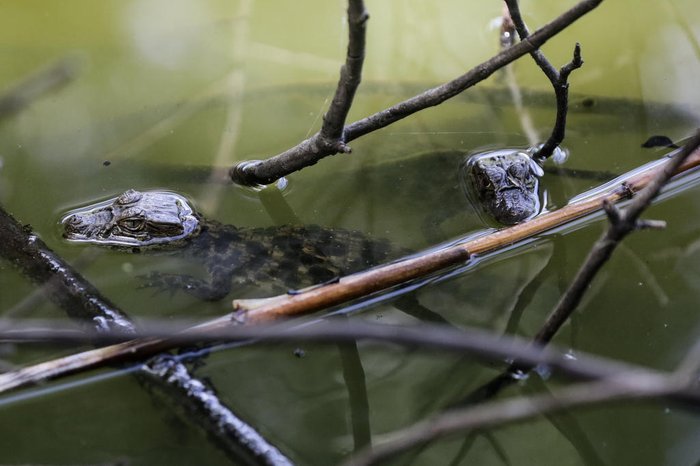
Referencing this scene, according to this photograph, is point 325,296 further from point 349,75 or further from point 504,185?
point 504,185

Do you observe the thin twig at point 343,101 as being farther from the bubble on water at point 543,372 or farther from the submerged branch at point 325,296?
the bubble on water at point 543,372

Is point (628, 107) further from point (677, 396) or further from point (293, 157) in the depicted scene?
point (677, 396)

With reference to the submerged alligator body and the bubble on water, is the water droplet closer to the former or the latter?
the bubble on water

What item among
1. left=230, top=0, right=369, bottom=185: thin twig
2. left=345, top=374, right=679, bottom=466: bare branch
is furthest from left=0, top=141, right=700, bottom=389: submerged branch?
left=345, top=374, right=679, bottom=466: bare branch

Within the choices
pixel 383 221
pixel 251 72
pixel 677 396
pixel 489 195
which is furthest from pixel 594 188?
pixel 677 396

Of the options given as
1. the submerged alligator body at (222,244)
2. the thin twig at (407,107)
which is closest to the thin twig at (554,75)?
the thin twig at (407,107)

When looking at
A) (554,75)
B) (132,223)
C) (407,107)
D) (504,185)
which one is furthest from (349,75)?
(132,223)
